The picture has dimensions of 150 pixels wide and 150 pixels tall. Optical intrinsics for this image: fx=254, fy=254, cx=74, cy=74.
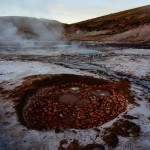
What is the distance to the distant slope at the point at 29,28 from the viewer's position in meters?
53.0

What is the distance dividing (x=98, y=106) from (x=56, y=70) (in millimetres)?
5449

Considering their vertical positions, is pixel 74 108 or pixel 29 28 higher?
pixel 74 108

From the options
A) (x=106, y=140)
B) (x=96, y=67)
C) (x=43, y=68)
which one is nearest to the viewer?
(x=106, y=140)

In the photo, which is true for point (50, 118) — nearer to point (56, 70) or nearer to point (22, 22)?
point (56, 70)

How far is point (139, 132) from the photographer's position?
7.14m

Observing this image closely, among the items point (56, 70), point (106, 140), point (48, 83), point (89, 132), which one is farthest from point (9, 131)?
point (56, 70)

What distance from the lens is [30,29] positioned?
204 feet

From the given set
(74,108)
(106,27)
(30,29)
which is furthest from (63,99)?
(30,29)

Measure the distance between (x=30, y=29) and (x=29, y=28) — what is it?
1.98m

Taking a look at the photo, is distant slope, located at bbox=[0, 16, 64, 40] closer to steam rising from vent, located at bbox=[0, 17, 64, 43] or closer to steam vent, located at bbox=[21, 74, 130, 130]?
steam rising from vent, located at bbox=[0, 17, 64, 43]

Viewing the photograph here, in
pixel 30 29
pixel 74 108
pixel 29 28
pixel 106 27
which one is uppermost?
pixel 74 108

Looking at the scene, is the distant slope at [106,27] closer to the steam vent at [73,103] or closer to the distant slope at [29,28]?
the distant slope at [29,28]

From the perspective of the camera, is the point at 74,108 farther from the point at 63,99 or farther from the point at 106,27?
the point at 106,27

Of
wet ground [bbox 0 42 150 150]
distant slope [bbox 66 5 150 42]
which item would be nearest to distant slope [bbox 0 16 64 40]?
distant slope [bbox 66 5 150 42]
